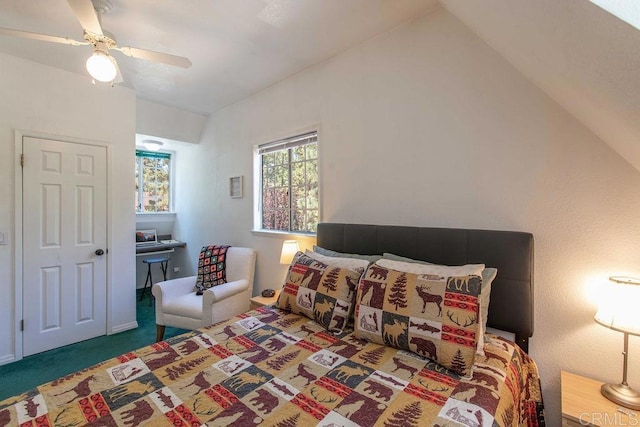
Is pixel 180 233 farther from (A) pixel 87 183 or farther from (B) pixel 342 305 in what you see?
(B) pixel 342 305

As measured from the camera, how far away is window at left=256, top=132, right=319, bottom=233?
107 inches

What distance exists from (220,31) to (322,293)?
2.00 m

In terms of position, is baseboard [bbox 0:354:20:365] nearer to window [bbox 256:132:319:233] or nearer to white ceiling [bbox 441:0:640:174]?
window [bbox 256:132:319:233]

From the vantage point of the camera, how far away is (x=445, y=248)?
171 cm

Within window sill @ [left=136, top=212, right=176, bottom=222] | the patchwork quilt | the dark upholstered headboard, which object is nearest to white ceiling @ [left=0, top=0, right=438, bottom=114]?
the dark upholstered headboard

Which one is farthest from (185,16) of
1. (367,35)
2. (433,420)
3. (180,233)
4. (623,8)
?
(180,233)

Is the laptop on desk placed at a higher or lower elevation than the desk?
higher

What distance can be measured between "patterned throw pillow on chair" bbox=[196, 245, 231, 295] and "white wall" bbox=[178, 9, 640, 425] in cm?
148

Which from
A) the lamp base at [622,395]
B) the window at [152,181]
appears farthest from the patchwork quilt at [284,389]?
the window at [152,181]

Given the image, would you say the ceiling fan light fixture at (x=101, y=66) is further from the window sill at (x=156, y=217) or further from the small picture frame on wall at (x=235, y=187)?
the window sill at (x=156, y=217)

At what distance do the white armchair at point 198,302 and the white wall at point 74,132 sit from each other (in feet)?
2.47

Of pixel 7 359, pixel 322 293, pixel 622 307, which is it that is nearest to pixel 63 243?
pixel 7 359

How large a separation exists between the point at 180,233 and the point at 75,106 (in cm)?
225

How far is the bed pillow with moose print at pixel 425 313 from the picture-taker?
3.92ft
